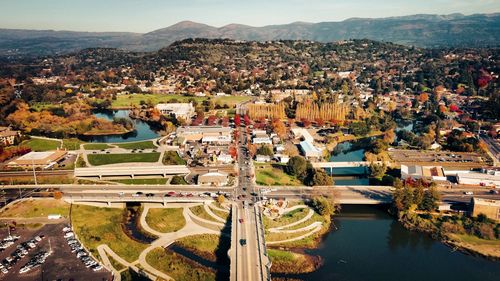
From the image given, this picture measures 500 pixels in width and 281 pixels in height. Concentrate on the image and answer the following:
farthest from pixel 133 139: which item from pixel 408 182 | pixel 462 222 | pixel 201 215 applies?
pixel 462 222

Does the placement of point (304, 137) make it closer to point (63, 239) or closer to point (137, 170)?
point (137, 170)

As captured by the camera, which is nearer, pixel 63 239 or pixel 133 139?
pixel 63 239

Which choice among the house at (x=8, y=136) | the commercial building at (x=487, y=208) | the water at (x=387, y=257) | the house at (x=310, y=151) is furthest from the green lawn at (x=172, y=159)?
the commercial building at (x=487, y=208)

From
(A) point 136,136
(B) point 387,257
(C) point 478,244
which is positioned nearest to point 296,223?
(B) point 387,257

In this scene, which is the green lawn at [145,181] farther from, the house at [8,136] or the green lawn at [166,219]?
the house at [8,136]

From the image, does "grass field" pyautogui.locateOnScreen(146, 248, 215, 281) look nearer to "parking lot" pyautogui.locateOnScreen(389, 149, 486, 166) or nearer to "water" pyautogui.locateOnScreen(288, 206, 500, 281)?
"water" pyautogui.locateOnScreen(288, 206, 500, 281)
